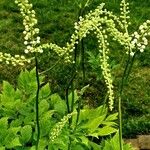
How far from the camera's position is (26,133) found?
13.9 feet

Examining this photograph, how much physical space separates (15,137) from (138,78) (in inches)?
112

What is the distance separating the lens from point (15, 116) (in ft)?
14.8

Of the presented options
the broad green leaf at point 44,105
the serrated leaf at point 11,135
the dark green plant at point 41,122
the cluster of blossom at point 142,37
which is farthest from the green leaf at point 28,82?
the cluster of blossom at point 142,37

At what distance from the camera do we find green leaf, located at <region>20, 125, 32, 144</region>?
4203 millimetres

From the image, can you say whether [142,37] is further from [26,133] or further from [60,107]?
[60,107]

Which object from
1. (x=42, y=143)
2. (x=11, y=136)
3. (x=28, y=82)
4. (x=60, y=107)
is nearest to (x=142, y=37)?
(x=42, y=143)

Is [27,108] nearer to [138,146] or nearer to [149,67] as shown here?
[138,146]

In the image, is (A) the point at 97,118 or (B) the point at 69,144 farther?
(A) the point at 97,118

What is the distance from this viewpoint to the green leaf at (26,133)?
420 cm

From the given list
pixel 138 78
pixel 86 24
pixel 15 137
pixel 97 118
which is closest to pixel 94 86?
pixel 138 78

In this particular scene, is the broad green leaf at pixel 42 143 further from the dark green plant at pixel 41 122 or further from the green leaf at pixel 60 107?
the green leaf at pixel 60 107

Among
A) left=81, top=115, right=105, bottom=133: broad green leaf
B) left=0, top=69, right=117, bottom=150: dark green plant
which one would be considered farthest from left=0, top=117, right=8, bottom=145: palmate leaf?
left=81, top=115, right=105, bottom=133: broad green leaf

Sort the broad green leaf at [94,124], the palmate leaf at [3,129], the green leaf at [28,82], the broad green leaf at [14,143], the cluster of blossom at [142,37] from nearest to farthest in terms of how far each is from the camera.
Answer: the cluster of blossom at [142,37] < the broad green leaf at [14,143] < the palmate leaf at [3,129] < the broad green leaf at [94,124] < the green leaf at [28,82]

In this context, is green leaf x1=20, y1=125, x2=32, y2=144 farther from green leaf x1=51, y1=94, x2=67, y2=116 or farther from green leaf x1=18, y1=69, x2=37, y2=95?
green leaf x1=18, y1=69, x2=37, y2=95
